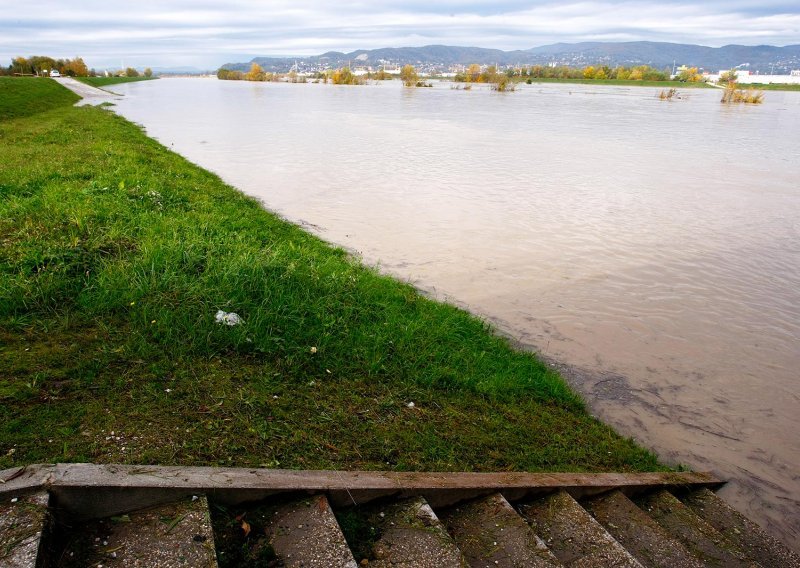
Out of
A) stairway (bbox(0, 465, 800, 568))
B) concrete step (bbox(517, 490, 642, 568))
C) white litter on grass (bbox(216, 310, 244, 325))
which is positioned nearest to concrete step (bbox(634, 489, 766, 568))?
stairway (bbox(0, 465, 800, 568))

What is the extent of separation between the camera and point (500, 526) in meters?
3.21

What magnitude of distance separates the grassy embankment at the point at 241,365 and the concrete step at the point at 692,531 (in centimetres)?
56

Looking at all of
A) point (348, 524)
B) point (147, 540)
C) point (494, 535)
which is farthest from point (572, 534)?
point (147, 540)

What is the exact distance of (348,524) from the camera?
118 inches

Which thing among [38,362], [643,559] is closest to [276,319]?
[38,362]

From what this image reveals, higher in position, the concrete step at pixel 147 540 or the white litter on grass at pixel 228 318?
the concrete step at pixel 147 540

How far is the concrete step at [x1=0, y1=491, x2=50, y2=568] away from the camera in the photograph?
226 centimetres

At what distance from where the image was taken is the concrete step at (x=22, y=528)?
2260 millimetres

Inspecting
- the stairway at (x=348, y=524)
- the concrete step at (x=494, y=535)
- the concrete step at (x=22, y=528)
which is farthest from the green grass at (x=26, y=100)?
the concrete step at (x=494, y=535)

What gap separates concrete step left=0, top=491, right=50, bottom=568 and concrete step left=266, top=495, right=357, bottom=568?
104cm

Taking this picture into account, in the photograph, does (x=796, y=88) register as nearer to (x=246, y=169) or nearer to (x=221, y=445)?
(x=246, y=169)

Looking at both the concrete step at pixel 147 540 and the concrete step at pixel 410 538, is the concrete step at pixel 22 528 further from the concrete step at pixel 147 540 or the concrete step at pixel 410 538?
the concrete step at pixel 410 538

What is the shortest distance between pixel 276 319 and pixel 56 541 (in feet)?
10.7

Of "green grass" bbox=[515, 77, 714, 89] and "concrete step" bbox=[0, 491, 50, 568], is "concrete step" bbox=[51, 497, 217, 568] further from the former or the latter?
"green grass" bbox=[515, 77, 714, 89]
